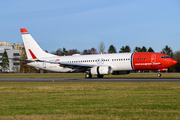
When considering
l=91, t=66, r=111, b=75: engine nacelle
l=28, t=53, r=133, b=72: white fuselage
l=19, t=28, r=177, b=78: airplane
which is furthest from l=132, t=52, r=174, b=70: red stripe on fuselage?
l=91, t=66, r=111, b=75: engine nacelle

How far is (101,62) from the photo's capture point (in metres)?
42.1

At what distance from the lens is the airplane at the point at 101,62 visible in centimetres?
3856

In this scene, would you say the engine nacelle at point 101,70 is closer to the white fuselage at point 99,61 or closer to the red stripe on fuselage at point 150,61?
the white fuselage at point 99,61

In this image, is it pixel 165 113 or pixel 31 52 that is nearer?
pixel 165 113

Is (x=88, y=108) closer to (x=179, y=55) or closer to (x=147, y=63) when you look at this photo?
(x=147, y=63)

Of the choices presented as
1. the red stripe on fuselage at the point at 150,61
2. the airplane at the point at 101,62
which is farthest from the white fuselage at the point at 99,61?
the red stripe on fuselage at the point at 150,61

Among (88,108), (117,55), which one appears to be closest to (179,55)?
(117,55)

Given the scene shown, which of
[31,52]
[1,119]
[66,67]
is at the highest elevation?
[31,52]

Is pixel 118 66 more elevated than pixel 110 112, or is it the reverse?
pixel 118 66

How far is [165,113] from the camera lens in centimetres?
980

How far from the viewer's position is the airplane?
1518 inches

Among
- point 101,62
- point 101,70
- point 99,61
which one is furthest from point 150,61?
point 99,61

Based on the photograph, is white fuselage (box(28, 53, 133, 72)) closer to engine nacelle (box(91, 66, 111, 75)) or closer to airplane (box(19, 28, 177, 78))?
airplane (box(19, 28, 177, 78))

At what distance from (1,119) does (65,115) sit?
2.42m
